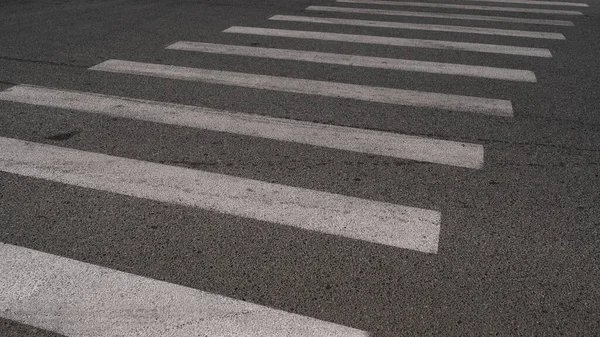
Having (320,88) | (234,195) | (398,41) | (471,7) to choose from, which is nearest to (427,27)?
(398,41)

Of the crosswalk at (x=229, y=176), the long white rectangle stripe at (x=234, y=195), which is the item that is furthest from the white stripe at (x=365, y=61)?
the long white rectangle stripe at (x=234, y=195)

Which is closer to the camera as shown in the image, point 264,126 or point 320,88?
point 264,126

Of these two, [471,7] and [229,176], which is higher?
[229,176]

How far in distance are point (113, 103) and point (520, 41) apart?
540 cm

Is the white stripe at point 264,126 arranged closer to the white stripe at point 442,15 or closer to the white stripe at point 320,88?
the white stripe at point 320,88

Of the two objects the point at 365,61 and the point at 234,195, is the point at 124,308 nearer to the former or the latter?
the point at 234,195

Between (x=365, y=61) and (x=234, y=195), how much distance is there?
3647 millimetres

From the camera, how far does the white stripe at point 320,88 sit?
5.92m

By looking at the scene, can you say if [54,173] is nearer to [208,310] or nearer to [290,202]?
[290,202]

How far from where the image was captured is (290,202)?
413 cm

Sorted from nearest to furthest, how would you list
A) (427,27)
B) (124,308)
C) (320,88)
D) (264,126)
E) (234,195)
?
(124,308), (234,195), (264,126), (320,88), (427,27)

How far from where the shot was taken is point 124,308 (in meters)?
3.09

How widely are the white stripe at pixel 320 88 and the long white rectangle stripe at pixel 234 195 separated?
203 cm

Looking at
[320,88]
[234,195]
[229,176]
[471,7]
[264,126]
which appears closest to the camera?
[234,195]
